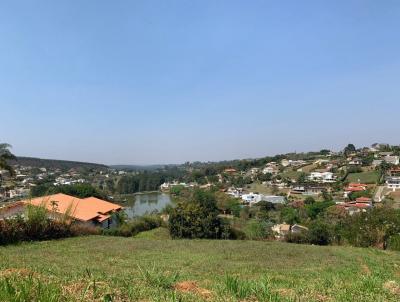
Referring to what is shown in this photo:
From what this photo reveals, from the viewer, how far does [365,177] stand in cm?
8388

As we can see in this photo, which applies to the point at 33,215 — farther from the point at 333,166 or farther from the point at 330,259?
the point at 333,166

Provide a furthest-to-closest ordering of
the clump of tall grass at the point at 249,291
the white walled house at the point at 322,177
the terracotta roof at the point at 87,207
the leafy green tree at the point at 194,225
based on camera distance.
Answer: the white walled house at the point at 322,177
the terracotta roof at the point at 87,207
the leafy green tree at the point at 194,225
the clump of tall grass at the point at 249,291

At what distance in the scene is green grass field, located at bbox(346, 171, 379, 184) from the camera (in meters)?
81.1

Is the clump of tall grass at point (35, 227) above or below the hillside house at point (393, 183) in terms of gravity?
above

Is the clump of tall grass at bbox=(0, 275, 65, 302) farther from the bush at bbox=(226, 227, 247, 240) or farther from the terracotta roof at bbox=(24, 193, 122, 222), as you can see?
the terracotta roof at bbox=(24, 193, 122, 222)

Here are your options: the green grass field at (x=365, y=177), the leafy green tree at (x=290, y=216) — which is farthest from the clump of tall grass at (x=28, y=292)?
the green grass field at (x=365, y=177)

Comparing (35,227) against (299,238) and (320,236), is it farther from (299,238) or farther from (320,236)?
(320,236)

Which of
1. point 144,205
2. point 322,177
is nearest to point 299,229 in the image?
point 144,205

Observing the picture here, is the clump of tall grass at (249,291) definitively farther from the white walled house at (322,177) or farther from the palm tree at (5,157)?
the white walled house at (322,177)

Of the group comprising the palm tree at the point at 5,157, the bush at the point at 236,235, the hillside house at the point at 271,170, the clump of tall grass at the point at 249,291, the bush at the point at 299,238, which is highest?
the palm tree at the point at 5,157

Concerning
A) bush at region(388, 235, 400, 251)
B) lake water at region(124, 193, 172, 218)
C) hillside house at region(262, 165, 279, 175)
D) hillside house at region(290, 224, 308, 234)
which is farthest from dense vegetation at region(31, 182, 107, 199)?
hillside house at region(262, 165, 279, 175)

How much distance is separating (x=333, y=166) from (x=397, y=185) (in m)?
33.6

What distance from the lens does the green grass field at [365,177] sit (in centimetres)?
8106

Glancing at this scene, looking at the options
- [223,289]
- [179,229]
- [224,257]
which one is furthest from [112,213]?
[223,289]
